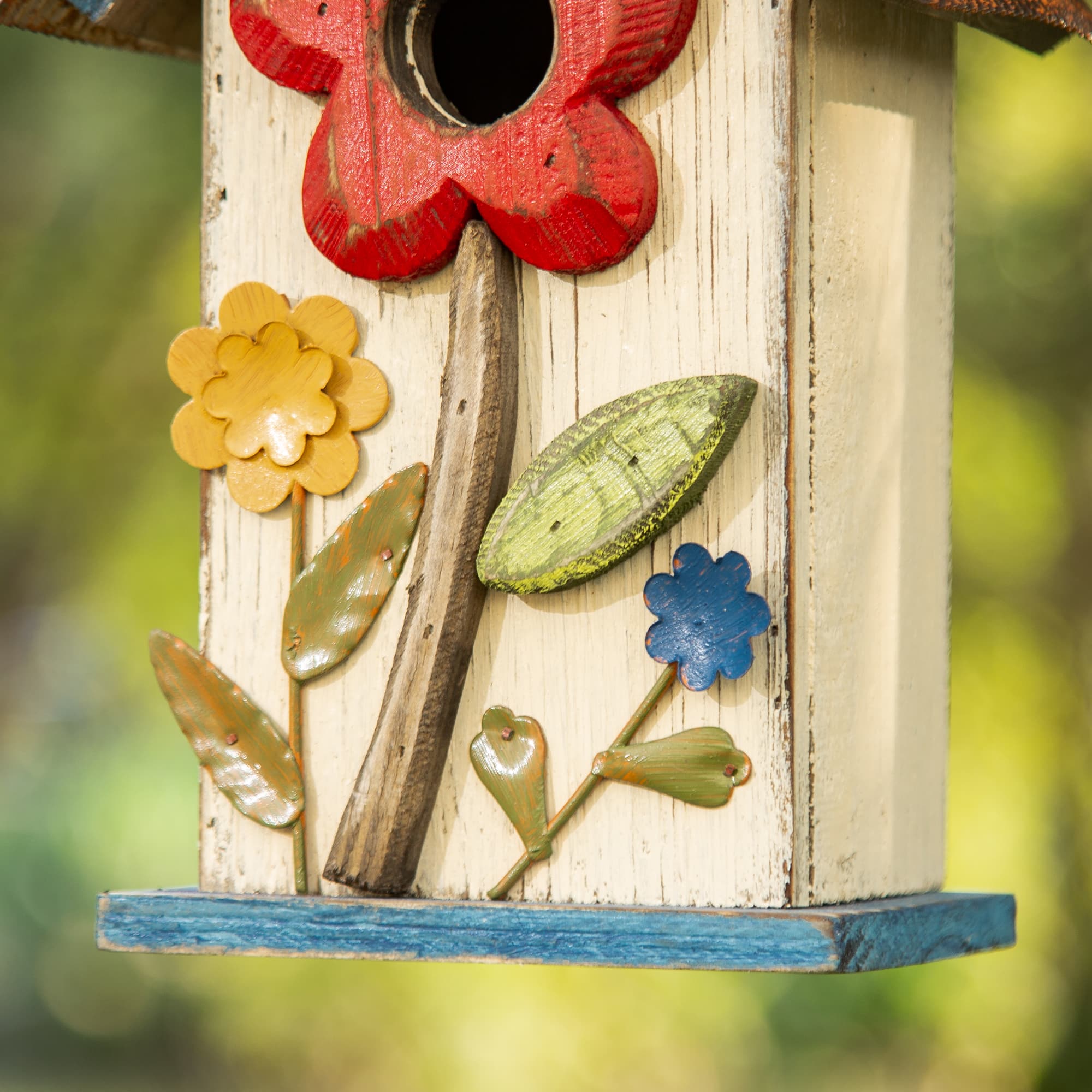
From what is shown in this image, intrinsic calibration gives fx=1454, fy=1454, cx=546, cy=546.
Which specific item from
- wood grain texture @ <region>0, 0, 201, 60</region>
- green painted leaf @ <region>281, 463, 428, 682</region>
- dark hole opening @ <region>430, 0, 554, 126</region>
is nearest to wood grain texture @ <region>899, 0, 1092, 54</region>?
dark hole opening @ <region>430, 0, 554, 126</region>

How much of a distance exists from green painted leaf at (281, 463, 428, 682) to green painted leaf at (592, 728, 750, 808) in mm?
285

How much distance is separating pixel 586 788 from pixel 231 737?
1.17ft

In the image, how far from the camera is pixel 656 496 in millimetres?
1160

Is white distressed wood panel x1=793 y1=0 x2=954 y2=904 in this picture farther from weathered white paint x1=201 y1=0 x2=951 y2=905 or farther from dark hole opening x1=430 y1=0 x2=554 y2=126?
dark hole opening x1=430 y1=0 x2=554 y2=126

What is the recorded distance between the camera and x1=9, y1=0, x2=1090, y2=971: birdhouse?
1171 mm

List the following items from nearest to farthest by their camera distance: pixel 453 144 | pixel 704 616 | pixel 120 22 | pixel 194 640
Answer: pixel 704 616
pixel 453 144
pixel 120 22
pixel 194 640

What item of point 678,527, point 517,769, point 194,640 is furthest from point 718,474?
point 194,640

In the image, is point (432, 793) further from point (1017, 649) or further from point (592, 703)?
point (1017, 649)

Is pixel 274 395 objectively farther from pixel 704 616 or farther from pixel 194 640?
pixel 194 640

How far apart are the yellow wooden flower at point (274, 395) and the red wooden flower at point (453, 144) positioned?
0.07 meters

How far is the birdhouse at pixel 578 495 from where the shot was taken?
117 centimetres

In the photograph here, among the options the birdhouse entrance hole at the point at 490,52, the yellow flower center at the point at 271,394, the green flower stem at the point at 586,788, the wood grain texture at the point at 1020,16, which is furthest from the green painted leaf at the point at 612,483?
the birdhouse entrance hole at the point at 490,52

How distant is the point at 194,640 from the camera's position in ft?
13.5

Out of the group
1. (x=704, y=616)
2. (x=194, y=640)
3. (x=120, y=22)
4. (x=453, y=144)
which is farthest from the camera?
(x=194, y=640)
